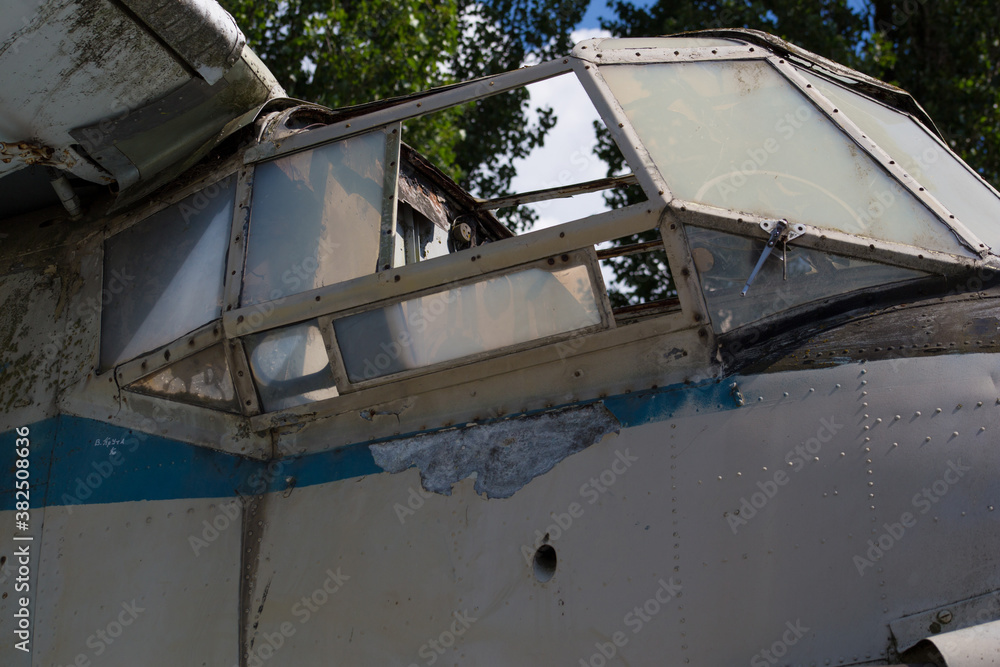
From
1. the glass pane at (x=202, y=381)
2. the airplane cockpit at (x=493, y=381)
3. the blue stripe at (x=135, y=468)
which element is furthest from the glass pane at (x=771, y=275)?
the glass pane at (x=202, y=381)

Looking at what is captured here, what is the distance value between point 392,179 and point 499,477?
4.50ft

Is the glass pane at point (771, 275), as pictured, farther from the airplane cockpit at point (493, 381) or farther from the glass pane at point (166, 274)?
the glass pane at point (166, 274)

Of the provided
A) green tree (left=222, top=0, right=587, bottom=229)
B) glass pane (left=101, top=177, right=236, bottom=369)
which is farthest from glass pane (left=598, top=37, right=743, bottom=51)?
green tree (left=222, top=0, right=587, bottom=229)

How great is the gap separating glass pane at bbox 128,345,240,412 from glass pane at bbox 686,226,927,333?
2000mm

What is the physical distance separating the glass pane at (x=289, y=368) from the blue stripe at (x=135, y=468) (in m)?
0.25

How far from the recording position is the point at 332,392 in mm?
3674

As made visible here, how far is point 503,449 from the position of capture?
3.29 metres

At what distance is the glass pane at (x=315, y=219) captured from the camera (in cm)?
372

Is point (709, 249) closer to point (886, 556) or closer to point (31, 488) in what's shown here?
point (886, 556)

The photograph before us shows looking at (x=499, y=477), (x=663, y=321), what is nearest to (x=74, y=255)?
(x=499, y=477)

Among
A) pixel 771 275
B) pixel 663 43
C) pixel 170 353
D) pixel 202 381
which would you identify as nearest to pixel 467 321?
pixel 771 275

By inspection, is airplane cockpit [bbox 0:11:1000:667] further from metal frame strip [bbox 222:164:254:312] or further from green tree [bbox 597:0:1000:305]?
green tree [bbox 597:0:1000:305]

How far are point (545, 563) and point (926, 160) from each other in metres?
2.36

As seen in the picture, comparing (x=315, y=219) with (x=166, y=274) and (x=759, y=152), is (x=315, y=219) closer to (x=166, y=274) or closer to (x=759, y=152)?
(x=166, y=274)
